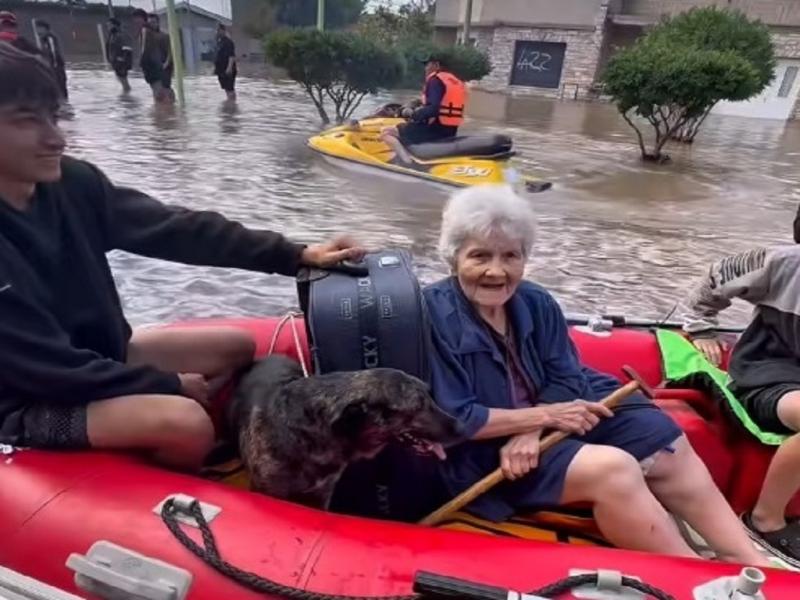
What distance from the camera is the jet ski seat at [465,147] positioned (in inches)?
309

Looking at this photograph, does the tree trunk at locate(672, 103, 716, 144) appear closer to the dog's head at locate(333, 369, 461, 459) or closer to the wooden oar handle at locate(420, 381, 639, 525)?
the wooden oar handle at locate(420, 381, 639, 525)

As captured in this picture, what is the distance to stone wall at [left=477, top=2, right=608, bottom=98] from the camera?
81.1 ft

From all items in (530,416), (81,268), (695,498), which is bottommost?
(695,498)

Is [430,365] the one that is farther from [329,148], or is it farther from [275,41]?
[275,41]

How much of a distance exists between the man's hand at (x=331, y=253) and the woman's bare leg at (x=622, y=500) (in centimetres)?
88

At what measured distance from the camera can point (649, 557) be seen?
159cm

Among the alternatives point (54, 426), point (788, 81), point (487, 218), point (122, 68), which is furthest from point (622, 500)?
point (788, 81)

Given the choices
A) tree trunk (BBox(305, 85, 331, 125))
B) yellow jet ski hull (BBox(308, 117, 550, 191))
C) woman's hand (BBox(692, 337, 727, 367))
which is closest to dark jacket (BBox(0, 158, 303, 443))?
woman's hand (BBox(692, 337, 727, 367))

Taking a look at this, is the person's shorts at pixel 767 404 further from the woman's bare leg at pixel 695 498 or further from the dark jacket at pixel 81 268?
the dark jacket at pixel 81 268

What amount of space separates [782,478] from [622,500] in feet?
2.89

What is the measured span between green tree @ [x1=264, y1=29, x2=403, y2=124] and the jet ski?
13.2 feet

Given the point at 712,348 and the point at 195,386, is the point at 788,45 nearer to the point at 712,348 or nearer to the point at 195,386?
the point at 712,348

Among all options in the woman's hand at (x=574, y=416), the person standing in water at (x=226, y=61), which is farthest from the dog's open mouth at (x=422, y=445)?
the person standing in water at (x=226, y=61)

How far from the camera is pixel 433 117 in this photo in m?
8.20
